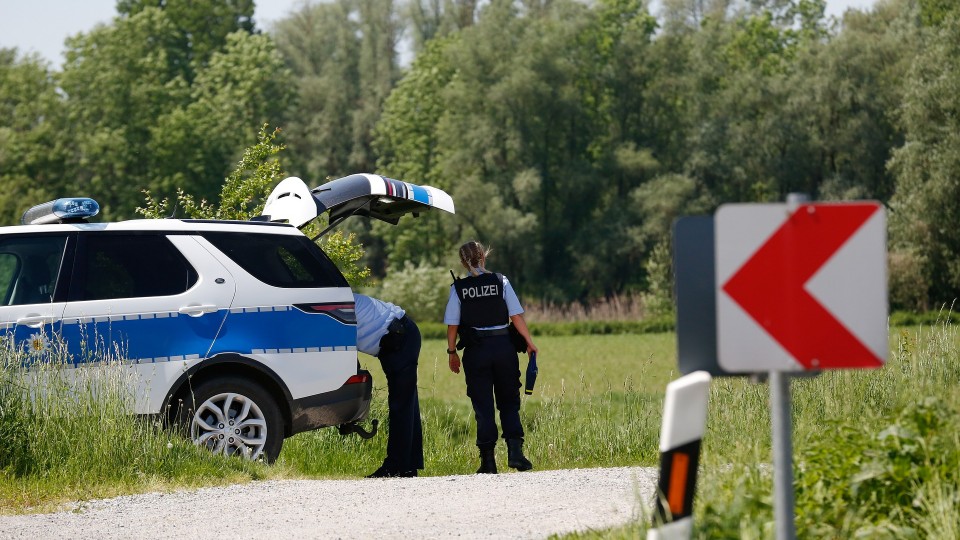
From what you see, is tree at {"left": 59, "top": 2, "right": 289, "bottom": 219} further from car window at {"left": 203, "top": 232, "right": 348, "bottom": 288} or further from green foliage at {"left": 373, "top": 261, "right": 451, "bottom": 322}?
car window at {"left": 203, "top": 232, "right": 348, "bottom": 288}

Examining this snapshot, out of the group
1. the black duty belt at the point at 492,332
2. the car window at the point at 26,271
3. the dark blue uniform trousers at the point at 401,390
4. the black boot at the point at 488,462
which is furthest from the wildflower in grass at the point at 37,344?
the black boot at the point at 488,462

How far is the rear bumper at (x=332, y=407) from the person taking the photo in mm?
10719

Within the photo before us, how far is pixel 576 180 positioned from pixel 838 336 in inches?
2349

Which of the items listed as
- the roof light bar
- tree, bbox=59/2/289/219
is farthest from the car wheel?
tree, bbox=59/2/289/219

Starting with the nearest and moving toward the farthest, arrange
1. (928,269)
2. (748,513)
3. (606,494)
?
(748,513)
(606,494)
(928,269)

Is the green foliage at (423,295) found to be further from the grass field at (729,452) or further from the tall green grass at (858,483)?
the tall green grass at (858,483)

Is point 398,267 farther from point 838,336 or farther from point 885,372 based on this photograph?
point 838,336

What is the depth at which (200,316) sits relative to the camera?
413 inches

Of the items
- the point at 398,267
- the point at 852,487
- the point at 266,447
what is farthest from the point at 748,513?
the point at 398,267

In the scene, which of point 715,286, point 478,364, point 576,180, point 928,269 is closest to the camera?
point 715,286

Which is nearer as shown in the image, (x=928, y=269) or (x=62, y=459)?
(x=62, y=459)

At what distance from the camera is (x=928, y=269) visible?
48375 mm

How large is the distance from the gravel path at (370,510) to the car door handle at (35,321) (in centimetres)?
183

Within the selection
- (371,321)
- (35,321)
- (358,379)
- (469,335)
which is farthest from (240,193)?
(35,321)
